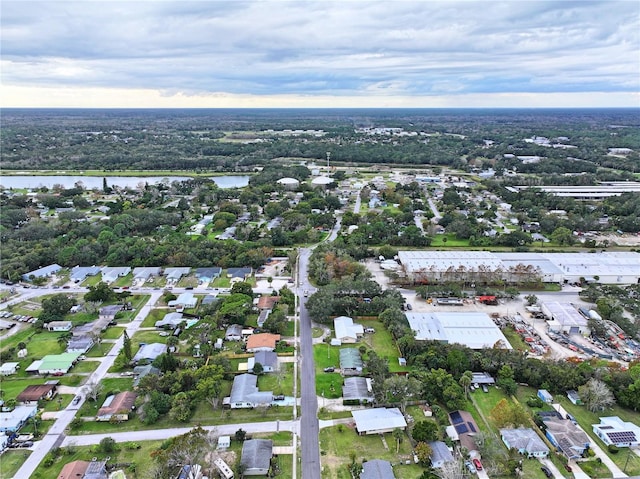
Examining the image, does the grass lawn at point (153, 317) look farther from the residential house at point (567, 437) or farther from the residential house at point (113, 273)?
the residential house at point (567, 437)

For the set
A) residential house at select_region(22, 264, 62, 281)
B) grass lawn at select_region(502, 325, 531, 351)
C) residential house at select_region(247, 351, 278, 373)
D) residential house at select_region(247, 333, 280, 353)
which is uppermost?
residential house at select_region(22, 264, 62, 281)

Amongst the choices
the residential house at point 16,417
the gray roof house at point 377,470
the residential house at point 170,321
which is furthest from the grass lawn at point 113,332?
the gray roof house at point 377,470

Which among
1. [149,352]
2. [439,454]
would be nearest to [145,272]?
[149,352]

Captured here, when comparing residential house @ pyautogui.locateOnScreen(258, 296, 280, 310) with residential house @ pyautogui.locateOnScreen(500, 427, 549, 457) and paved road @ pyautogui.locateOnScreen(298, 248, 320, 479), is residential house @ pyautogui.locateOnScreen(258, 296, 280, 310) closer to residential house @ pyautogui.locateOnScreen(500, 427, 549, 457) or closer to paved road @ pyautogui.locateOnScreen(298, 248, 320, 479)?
paved road @ pyautogui.locateOnScreen(298, 248, 320, 479)

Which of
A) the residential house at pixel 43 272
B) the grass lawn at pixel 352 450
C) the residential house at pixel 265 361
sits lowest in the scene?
the grass lawn at pixel 352 450

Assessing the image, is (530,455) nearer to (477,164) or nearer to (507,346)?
(507,346)

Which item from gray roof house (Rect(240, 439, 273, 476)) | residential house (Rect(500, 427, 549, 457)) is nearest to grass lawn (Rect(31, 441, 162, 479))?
gray roof house (Rect(240, 439, 273, 476))

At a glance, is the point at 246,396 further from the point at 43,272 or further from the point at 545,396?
the point at 43,272
